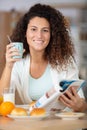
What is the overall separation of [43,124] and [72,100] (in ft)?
0.75

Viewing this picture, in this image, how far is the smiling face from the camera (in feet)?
4.06

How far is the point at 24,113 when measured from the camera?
80cm

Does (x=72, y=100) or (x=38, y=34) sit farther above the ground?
(x=38, y=34)

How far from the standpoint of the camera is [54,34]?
131 centimetres

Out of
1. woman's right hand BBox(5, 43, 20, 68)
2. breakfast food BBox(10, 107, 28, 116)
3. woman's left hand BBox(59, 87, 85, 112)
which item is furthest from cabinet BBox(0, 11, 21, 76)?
breakfast food BBox(10, 107, 28, 116)

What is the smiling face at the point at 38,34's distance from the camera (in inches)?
Result: 48.7

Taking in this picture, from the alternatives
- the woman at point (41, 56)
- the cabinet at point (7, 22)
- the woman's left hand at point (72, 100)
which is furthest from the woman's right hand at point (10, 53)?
the cabinet at point (7, 22)

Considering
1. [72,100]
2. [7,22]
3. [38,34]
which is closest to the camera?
[72,100]

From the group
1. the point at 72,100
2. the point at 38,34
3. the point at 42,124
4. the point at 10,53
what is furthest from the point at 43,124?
the point at 38,34

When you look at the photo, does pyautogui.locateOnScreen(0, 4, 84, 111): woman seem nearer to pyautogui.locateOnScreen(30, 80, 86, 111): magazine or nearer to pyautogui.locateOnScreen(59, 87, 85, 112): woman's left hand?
pyautogui.locateOnScreen(59, 87, 85, 112): woman's left hand

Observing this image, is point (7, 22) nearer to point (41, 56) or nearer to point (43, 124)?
point (41, 56)

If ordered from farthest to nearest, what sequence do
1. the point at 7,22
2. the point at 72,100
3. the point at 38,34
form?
the point at 7,22 < the point at 38,34 < the point at 72,100

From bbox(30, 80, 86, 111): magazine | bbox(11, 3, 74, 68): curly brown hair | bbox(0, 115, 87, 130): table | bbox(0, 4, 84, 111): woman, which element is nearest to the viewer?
bbox(0, 115, 87, 130): table

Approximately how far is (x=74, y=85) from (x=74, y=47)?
0.55 meters
